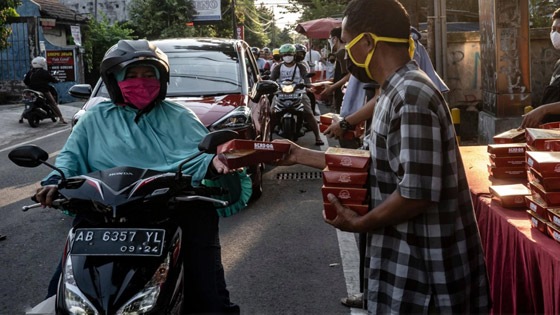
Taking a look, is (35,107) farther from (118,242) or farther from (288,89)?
(118,242)

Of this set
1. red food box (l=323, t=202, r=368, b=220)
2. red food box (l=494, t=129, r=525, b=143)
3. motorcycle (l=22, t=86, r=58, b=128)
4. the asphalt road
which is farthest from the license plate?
motorcycle (l=22, t=86, r=58, b=128)

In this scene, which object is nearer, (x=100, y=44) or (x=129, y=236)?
(x=129, y=236)

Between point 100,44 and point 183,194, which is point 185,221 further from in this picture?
point 100,44

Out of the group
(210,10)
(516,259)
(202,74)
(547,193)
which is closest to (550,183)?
(547,193)

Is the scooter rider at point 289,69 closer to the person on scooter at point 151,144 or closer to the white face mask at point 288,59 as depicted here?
the white face mask at point 288,59

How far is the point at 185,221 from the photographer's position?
2.92 meters

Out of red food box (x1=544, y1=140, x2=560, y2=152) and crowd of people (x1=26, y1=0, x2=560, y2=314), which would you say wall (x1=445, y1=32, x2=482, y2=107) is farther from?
crowd of people (x1=26, y1=0, x2=560, y2=314)

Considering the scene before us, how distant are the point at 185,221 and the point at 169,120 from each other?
0.53 meters

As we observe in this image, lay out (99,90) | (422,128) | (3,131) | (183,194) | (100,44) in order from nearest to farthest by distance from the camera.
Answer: (422,128) < (183,194) < (99,90) < (3,131) < (100,44)

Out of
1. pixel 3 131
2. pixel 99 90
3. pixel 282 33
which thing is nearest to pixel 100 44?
pixel 3 131

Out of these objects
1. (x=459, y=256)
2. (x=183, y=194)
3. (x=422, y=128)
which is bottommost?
(x=459, y=256)

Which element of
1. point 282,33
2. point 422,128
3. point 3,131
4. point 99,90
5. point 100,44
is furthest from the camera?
point 282,33

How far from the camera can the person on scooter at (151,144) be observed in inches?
115

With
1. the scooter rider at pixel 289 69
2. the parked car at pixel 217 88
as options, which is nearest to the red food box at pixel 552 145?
the parked car at pixel 217 88
